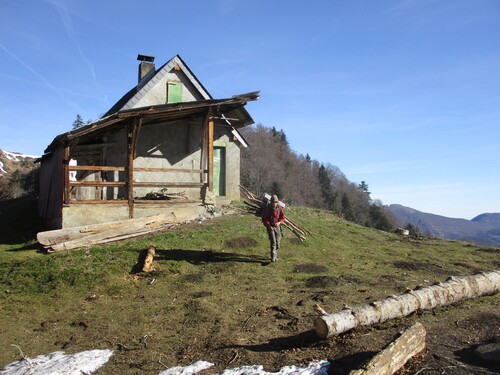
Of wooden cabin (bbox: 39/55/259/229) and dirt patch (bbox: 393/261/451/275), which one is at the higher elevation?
wooden cabin (bbox: 39/55/259/229)

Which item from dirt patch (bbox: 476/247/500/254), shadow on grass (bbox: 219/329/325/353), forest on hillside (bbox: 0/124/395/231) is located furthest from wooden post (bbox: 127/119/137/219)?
forest on hillside (bbox: 0/124/395/231)

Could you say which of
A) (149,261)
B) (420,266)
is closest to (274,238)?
(149,261)

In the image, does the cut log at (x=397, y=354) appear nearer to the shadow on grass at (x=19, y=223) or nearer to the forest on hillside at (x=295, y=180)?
the shadow on grass at (x=19, y=223)

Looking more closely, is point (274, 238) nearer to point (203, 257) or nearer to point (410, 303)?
point (203, 257)

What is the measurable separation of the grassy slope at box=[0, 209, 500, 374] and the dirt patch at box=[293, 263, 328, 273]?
1.9 inches

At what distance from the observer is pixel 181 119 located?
1750cm

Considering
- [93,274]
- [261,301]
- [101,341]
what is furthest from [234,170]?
[101,341]

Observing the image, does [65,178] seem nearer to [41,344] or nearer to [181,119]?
[181,119]

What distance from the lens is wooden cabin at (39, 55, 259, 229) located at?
45.9 ft

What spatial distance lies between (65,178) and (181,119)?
5.62m

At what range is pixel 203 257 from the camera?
1200 centimetres

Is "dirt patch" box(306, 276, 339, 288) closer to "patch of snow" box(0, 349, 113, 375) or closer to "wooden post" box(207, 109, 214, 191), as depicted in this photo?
"patch of snow" box(0, 349, 113, 375)

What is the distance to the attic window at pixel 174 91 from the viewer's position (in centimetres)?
1959

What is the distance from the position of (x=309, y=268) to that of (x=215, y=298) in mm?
3325
